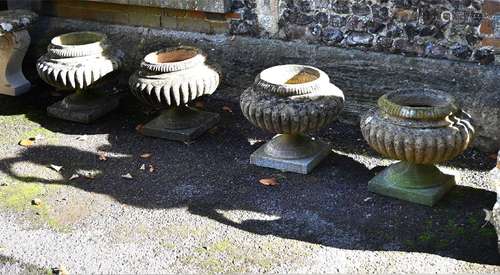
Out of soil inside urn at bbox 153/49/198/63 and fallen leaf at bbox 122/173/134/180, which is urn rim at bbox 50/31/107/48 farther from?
fallen leaf at bbox 122/173/134/180

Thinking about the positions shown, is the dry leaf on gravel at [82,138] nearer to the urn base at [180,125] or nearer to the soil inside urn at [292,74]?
the urn base at [180,125]

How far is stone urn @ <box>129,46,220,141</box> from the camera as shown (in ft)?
21.1

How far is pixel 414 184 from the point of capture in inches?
214

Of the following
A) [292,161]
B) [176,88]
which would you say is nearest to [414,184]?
[292,161]

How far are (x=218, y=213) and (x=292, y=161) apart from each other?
0.88 meters

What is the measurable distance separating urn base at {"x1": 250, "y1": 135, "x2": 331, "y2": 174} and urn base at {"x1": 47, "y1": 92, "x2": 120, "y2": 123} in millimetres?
1871

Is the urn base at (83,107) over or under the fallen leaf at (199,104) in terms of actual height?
under

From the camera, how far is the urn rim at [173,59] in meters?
6.42

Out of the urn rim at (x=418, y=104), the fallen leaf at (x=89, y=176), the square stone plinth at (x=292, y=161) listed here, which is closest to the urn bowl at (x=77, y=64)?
the fallen leaf at (x=89, y=176)

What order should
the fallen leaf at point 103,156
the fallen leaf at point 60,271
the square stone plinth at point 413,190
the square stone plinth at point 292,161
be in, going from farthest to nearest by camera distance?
the fallen leaf at point 103,156 → the square stone plinth at point 292,161 → the square stone plinth at point 413,190 → the fallen leaf at point 60,271

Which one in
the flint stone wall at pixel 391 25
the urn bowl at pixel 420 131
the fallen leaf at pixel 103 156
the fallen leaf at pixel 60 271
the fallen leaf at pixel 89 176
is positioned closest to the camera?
the fallen leaf at pixel 60 271

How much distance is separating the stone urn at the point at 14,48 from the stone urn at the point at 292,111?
9.66 feet

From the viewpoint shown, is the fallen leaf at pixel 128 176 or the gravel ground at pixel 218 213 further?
the fallen leaf at pixel 128 176

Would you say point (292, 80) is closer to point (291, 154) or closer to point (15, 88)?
point (291, 154)
